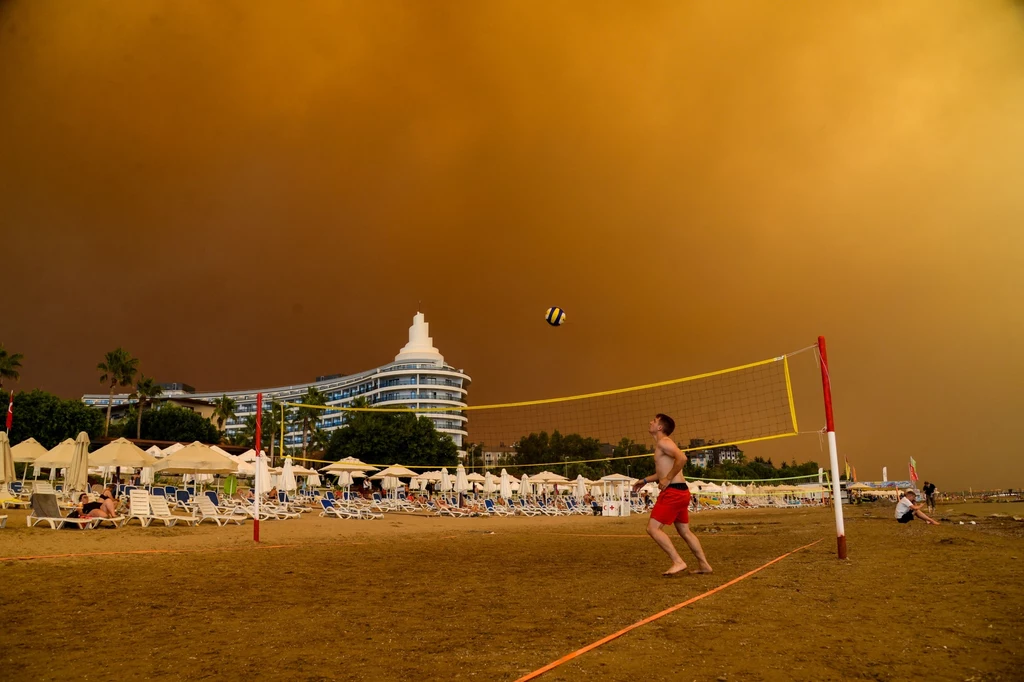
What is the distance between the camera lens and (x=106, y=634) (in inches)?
182

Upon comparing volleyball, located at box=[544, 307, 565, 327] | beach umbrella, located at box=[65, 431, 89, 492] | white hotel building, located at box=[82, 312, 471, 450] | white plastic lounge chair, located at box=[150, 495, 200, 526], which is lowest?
white plastic lounge chair, located at box=[150, 495, 200, 526]

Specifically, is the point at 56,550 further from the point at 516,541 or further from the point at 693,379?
the point at 693,379

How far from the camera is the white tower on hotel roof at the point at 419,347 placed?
384 feet

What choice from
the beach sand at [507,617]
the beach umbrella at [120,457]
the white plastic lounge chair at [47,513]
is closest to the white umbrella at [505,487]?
the beach umbrella at [120,457]

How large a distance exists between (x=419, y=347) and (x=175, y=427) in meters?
50.9

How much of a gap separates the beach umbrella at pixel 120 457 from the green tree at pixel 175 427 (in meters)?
55.0

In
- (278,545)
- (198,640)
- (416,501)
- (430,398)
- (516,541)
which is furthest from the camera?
(430,398)

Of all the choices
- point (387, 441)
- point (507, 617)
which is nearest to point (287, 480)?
point (507, 617)

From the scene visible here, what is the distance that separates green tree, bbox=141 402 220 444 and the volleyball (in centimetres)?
6788

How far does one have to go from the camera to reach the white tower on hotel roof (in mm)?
117125

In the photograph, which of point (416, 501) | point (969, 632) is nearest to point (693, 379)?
point (969, 632)

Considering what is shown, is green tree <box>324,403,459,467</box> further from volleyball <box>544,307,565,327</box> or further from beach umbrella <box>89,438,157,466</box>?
volleyball <box>544,307,565,327</box>

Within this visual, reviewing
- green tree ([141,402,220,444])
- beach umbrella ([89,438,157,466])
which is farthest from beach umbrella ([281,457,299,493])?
green tree ([141,402,220,444])

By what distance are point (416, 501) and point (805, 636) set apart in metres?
30.1
